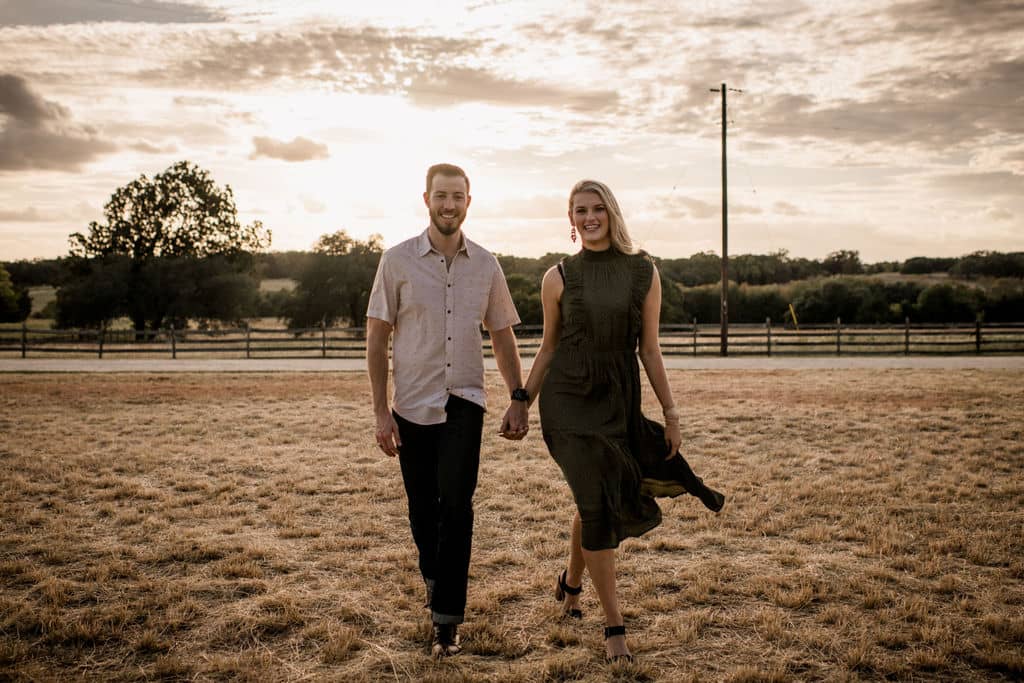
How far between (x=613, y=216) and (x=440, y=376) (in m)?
1.01

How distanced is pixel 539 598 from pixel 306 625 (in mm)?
1153

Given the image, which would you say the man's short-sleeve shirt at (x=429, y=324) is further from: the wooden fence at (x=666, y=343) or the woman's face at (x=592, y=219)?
the wooden fence at (x=666, y=343)

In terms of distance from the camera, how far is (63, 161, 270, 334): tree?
34406mm

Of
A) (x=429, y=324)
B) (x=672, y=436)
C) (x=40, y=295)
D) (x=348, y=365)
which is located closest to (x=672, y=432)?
A: (x=672, y=436)

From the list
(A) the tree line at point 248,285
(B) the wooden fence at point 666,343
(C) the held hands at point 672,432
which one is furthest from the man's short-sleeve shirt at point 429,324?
(A) the tree line at point 248,285

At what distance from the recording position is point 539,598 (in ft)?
12.5

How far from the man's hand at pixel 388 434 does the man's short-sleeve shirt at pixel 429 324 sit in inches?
2.5

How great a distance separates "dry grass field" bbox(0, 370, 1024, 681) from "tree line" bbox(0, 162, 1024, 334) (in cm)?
2374

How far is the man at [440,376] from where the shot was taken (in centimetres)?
318

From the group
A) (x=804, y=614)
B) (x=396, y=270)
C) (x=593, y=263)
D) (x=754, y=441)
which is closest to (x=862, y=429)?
(x=754, y=441)

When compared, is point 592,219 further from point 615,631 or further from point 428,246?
point 615,631

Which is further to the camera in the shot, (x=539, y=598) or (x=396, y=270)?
(x=539, y=598)

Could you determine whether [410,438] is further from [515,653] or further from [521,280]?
[521,280]

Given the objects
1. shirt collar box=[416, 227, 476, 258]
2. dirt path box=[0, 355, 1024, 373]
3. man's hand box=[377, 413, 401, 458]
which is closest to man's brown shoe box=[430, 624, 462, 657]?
man's hand box=[377, 413, 401, 458]
